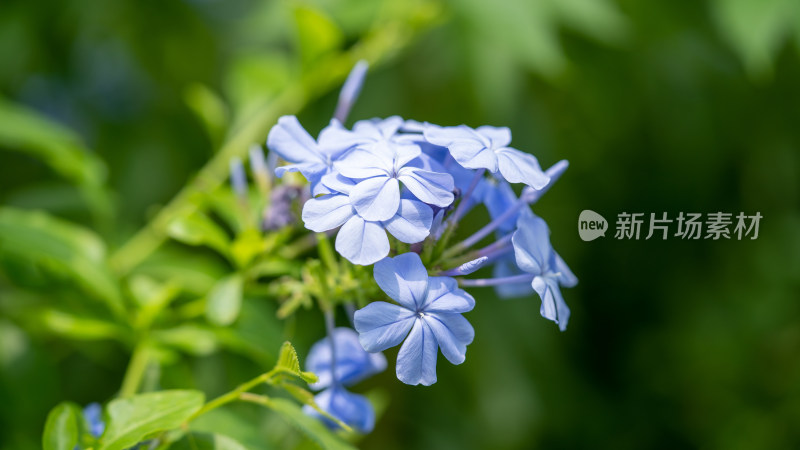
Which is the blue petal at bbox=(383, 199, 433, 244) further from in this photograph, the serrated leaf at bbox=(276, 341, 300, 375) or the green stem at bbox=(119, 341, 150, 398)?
the green stem at bbox=(119, 341, 150, 398)

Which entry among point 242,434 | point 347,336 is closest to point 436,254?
point 347,336

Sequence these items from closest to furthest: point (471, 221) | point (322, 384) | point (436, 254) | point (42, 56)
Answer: point (436, 254)
point (322, 384)
point (471, 221)
point (42, 56)

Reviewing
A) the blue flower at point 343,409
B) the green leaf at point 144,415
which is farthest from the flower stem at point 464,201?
the green leaf at point 144,415

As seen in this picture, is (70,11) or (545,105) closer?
(70,11)

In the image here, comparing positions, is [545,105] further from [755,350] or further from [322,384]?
[322,384]

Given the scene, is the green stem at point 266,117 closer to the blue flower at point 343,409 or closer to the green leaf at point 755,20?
the blue flower at point 343,409
